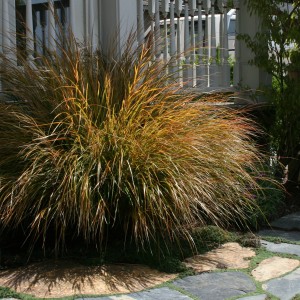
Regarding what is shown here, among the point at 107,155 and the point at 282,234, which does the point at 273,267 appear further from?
the point at 107,155

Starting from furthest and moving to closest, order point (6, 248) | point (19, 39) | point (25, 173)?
1. point (19, 39)
2. point (6, 248)
3. point (25, 173)

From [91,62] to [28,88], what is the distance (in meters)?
0.58

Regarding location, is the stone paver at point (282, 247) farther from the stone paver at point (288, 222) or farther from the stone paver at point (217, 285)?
the stone paver at point (217, 285)

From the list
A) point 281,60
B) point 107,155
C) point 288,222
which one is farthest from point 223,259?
point 281,60

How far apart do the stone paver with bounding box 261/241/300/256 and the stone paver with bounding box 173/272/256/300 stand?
0.66 m

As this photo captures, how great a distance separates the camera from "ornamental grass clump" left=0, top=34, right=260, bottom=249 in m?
3.92

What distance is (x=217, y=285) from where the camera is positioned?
3.78 m

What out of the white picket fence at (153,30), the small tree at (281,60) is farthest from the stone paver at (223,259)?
the small tree at (281,60)

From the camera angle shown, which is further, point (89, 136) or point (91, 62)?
point (91, 62)

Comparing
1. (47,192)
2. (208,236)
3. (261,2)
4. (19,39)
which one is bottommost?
(208,236)

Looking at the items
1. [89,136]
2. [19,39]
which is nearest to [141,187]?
[89,136]

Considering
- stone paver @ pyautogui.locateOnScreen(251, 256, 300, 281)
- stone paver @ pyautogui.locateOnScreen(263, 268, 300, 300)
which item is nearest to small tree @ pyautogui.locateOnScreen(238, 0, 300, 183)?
stone paver @ pyautogui.locateOnScreen(251, 256, 300, 281)

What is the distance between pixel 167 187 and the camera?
4016 millimetres

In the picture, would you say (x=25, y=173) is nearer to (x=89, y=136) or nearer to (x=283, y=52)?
(x=89, y=136)
